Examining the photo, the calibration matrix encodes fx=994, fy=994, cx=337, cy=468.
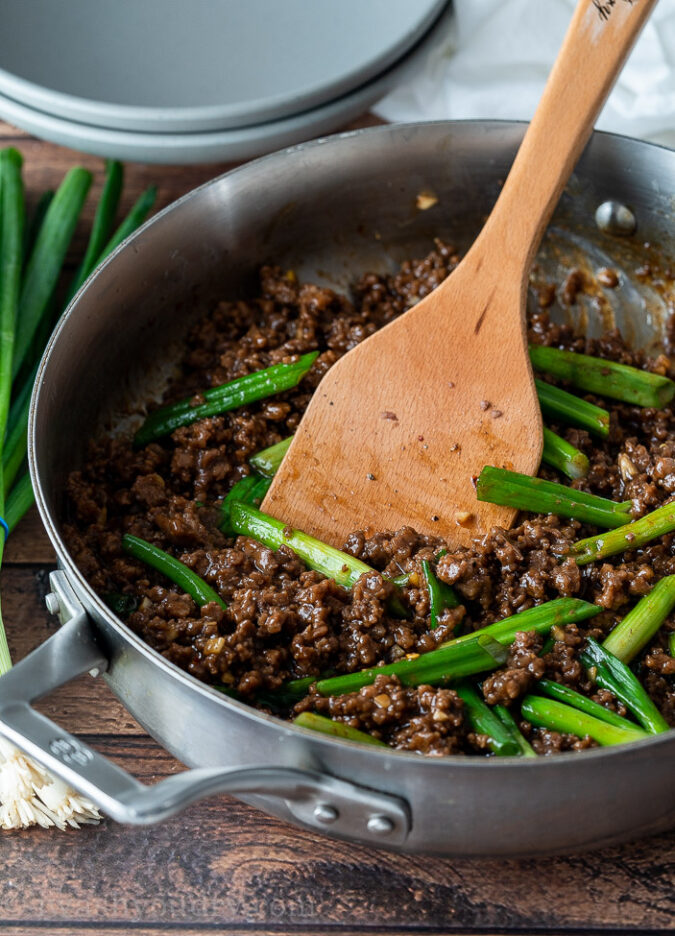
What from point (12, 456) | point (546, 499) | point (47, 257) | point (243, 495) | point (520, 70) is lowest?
point (12, 456)

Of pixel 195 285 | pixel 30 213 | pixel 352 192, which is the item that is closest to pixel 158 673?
pixel 195 285

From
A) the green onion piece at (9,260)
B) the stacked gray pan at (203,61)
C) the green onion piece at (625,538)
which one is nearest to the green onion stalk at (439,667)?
the green onion piece at (625,538)

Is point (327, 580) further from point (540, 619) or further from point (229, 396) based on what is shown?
point (229, 396)

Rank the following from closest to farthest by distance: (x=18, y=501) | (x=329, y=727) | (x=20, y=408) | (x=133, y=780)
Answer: (x=133, y=780), (x=329, y=727), (x=18, y=501), (x=20, y=408)

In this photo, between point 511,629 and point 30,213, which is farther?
point 30,213

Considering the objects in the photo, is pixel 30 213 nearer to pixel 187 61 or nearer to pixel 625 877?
pixel 187 61

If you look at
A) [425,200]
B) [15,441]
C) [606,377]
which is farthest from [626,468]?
[15,441]

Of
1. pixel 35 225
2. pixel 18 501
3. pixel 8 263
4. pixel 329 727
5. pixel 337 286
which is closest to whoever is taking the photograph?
pixel 329 727
